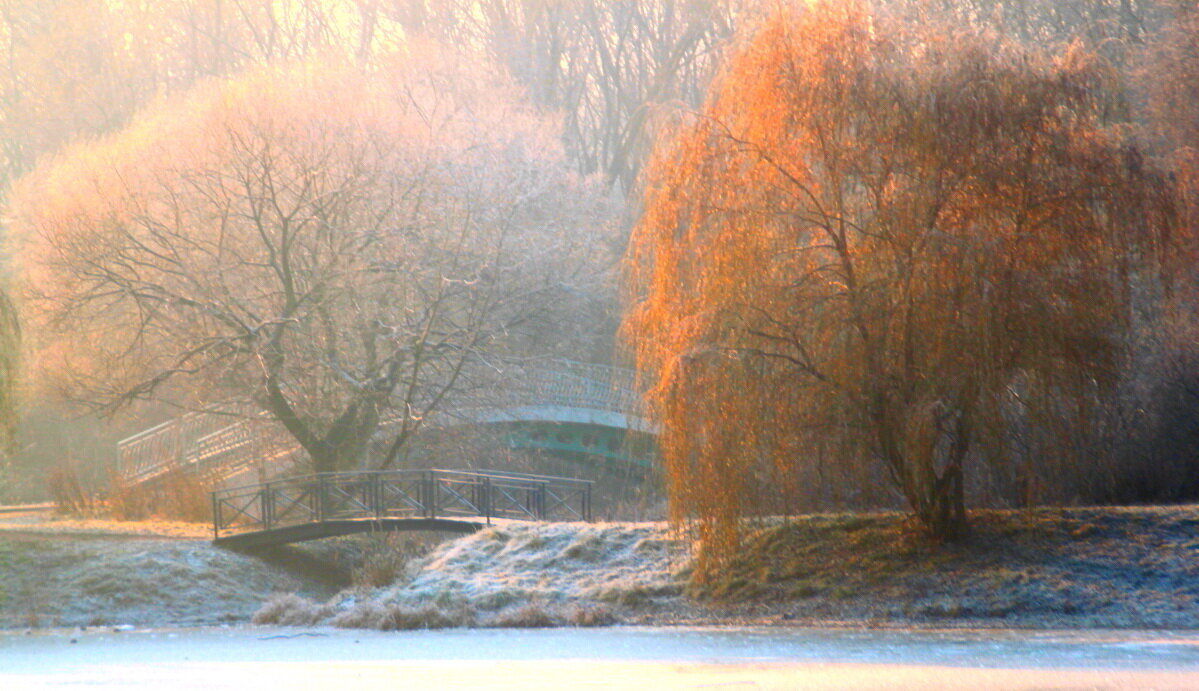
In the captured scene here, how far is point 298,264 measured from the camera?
92.2 feet

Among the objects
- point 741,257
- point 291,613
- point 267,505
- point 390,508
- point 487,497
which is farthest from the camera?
point 390,508

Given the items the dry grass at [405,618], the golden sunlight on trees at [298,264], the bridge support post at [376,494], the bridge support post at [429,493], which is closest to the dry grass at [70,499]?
the golden sunlight on trees at [298,264]

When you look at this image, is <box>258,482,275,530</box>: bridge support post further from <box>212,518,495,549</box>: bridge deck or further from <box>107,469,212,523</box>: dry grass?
<box>107,469,212,523</box>: dry grass

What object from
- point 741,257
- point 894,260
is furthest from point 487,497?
point 894,260

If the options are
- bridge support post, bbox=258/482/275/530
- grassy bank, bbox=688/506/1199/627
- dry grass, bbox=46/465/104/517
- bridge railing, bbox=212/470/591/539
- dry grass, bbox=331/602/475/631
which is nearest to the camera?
grassy bank, bbox=688/506/1199/627

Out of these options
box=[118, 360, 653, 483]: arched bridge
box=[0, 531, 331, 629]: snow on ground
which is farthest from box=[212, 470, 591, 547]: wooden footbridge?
box=[118, 360, 653, 483]: arched bridge

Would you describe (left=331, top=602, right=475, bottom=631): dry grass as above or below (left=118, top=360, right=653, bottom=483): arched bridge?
below

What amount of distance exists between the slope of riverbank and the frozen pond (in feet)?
3.01

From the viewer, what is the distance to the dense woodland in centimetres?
1483

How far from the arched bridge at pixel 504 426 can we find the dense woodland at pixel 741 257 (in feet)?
3.39

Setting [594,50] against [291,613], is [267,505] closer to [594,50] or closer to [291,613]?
[291,613]

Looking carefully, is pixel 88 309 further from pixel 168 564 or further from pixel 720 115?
pixel 720 115

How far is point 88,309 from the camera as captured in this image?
90.3 ft

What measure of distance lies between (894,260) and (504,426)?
19021 mm
